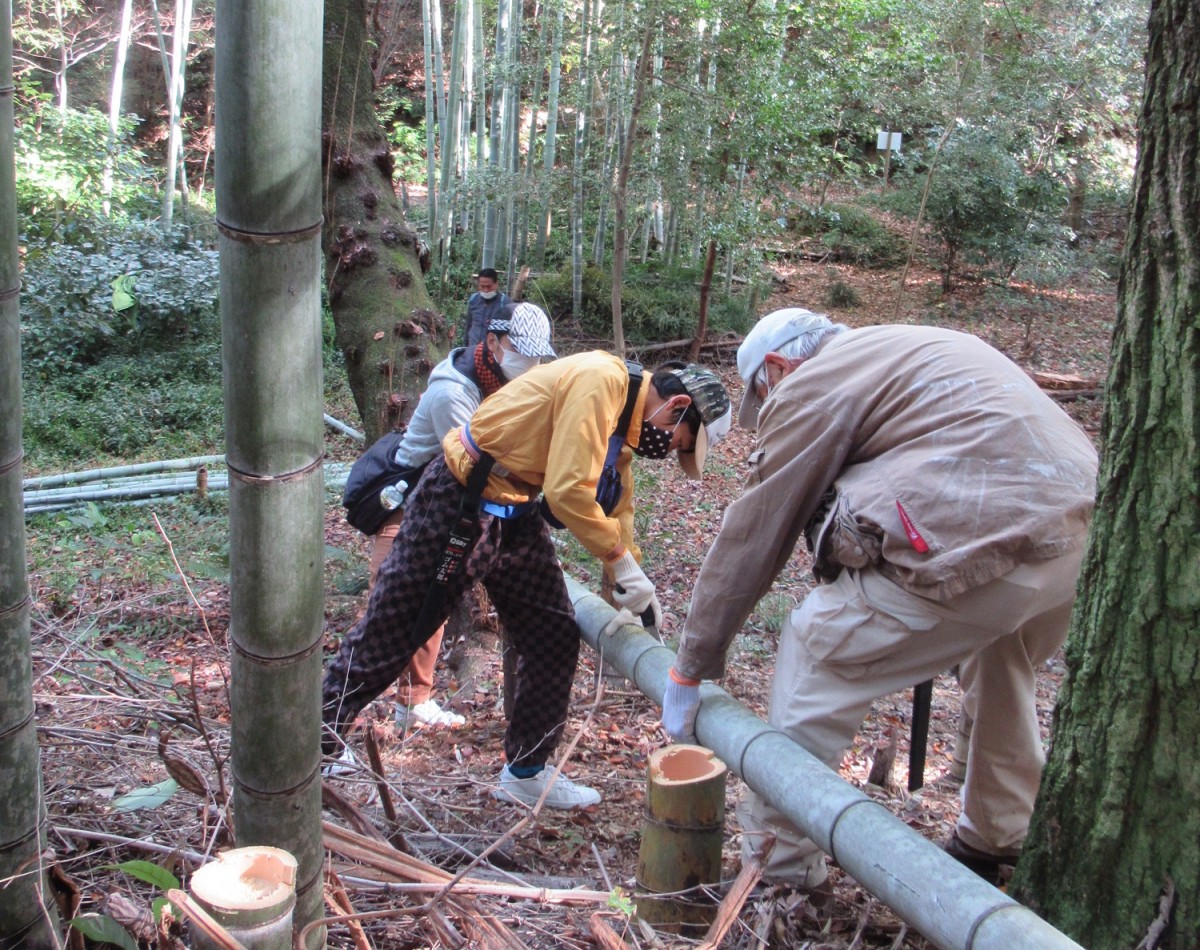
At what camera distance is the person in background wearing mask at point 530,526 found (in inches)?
128

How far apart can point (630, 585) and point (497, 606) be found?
55 cm

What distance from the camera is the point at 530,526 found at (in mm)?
3596

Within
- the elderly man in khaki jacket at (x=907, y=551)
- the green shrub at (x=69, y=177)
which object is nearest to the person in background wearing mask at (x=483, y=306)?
the elderly man in khaki jacket at (x=907, y=551)

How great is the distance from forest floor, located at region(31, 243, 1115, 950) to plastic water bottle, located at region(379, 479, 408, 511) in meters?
0.96

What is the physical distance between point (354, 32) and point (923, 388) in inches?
177

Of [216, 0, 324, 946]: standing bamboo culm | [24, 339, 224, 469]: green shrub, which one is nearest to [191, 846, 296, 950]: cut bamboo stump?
[216, 0, 324, 946]: standing bamboo culm

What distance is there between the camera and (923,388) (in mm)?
2609

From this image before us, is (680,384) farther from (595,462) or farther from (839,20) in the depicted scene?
(839,20)

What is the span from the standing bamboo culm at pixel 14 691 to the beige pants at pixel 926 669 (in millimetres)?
1557

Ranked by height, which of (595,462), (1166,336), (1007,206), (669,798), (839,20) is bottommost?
(669,798)

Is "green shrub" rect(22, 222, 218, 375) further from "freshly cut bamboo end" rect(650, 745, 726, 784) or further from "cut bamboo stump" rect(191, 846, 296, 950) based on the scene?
"cut bamboo stump" rect(191, 846, 296, 950)

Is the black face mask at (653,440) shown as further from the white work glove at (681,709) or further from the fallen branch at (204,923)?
the fallen branch at (204,923)

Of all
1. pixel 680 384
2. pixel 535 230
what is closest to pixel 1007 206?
pixel 535 230

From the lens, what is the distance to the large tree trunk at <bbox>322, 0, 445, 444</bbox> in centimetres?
565
